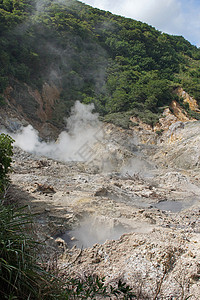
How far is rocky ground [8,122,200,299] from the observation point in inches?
166

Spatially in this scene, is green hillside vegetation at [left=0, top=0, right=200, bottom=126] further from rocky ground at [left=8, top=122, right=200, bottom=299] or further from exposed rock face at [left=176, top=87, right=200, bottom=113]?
rocky ground at [left=8, top=122, right=200, bottom=299]

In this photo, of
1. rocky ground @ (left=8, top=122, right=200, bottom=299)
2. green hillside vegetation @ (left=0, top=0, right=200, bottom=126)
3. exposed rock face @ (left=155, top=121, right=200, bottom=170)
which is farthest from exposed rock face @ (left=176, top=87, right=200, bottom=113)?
rocky ground @ (left=8, top=122, right=200, bottom=299)

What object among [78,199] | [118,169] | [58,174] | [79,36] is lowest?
[78,199]

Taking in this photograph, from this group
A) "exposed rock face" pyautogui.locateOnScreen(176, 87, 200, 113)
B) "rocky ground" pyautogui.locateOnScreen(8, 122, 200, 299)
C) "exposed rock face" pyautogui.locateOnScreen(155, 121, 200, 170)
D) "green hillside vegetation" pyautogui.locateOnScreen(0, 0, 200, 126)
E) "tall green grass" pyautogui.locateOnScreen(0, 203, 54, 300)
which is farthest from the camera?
"exposed rock face" pyautogui.locateOnScreen(176, 87, 200, 113)

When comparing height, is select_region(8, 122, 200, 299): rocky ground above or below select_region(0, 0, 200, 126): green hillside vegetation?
below

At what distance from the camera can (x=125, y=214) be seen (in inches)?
296

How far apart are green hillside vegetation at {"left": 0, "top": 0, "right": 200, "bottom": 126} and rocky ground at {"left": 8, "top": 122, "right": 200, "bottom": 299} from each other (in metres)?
8.16

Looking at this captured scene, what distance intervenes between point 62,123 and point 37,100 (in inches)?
120

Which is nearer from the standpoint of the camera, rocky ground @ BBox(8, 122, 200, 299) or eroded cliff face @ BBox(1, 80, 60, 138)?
rocky ground @ BBox(8, 122, 200, 299)

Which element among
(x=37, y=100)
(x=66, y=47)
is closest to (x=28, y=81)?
(x=37, y=100)

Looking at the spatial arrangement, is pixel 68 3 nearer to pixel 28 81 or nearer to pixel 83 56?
pixel 83 56

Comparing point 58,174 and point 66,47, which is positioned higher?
point 66,47

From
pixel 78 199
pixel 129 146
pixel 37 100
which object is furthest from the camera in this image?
pixel 37 100

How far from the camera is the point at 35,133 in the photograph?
1895 centimetres
